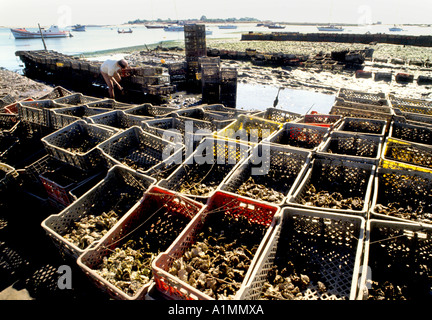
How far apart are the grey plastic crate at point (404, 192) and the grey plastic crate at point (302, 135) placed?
→ 158 centimetres

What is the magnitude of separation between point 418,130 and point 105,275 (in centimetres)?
605

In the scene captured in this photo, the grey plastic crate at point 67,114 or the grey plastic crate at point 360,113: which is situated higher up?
the grey plastic crate at point 360,113

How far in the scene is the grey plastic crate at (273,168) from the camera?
13.8 feet

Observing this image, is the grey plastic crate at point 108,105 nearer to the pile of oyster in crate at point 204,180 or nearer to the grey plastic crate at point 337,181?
the pile of oyster in crate at point 204,180

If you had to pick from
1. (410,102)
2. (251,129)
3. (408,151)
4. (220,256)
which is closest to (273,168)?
(251,129)

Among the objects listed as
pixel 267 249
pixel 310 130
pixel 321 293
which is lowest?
pixel 321 293

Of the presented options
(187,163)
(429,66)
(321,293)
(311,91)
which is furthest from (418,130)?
(429,66)

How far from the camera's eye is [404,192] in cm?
370

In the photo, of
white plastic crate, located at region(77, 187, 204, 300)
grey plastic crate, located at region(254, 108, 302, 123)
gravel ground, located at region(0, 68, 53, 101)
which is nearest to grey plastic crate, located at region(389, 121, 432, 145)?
grey plastic crate, located at region(254, 108, 302, 123)

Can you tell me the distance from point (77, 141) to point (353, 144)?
5933 mm

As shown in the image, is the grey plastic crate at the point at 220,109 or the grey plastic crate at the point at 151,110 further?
the grey plastic crate at the point at 151,110

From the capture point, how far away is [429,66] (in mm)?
18328

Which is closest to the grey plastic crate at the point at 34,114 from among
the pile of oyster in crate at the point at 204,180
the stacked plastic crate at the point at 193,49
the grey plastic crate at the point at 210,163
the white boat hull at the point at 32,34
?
the grey plastic crate at the point at 210,163

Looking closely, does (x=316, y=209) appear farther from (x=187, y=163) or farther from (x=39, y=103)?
(x=39, y=103)
